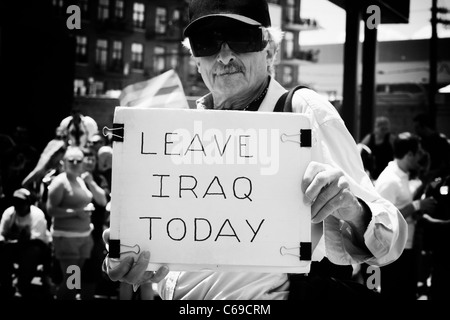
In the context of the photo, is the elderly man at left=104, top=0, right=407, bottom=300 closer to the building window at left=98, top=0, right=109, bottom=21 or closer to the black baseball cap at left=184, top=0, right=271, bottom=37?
the black baseball cap at left=184, top=0, right=271, bottom=37

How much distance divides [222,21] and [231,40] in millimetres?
57

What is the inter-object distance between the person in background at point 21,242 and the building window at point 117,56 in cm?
3202

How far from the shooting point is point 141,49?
39.0 metres

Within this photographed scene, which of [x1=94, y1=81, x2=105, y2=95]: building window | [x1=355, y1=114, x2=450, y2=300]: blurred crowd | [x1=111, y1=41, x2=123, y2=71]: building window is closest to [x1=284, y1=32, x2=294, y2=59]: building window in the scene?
[x1=111, y1=41, x2=123, y2=71]: building window

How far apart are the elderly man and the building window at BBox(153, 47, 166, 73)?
126 feet

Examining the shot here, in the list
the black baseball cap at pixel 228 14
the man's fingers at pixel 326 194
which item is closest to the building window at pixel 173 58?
the black baseball cap at pixel 228 14

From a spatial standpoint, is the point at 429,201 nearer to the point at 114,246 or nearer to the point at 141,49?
the point at 114,246

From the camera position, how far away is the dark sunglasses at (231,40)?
66.1 inches

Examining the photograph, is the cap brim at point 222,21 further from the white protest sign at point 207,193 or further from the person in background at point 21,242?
the person in background at point 21,242

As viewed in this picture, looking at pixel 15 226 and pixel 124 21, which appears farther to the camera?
pixel 124 21

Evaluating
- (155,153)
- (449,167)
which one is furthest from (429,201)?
(155,153)

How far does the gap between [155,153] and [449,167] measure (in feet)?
18.4

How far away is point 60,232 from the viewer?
590 centimetres

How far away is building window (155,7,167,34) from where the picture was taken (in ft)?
125
